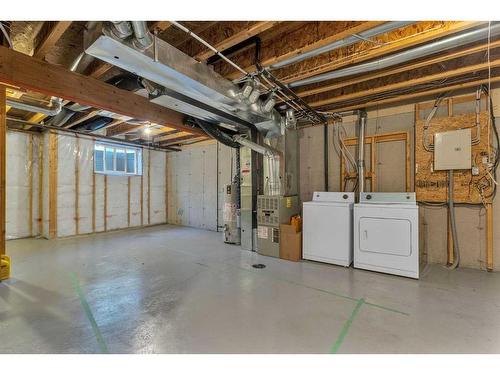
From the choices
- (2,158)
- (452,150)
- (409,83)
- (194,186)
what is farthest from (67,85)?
(452,150)

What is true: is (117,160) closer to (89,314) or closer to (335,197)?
(89,314)

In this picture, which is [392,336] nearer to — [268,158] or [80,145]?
[268,158]

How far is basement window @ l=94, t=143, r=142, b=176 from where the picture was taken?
6.12 metres

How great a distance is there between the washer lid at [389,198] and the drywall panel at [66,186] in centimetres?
629

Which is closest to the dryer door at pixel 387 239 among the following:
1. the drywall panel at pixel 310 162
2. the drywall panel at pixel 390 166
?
the drywall panel at pixel 390 166

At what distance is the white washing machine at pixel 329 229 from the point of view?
347 cm

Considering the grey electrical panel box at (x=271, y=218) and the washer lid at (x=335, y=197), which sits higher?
the washer lid at (x=335, y=197)

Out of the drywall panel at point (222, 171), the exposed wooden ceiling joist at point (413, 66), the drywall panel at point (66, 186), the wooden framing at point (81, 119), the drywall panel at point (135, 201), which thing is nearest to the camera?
the exposed wooden ceiling joist at point (413, 66)

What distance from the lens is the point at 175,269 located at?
338 cm

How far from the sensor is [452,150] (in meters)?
3.34

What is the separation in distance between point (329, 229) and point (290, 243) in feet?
2.16

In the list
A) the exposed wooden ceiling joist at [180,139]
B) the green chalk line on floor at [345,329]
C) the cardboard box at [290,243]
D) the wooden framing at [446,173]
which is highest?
the exposed wooden ceiling joist at [180,139]

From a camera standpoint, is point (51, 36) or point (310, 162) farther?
point (310, 162)

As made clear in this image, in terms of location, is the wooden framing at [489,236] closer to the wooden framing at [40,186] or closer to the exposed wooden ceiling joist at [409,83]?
the exposed wooden ceiling joist at [409,83]
